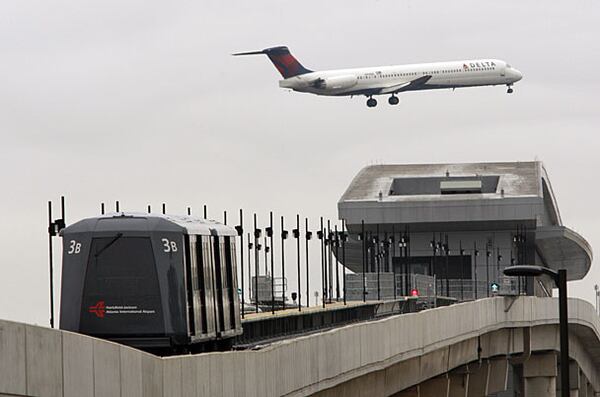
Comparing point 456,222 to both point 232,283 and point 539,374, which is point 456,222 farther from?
point 232,283

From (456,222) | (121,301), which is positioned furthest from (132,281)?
(456,222)

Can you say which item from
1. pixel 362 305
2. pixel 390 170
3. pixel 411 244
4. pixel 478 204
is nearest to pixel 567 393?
pixel 362 305

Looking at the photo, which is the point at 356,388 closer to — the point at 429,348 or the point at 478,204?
the point at 429,348

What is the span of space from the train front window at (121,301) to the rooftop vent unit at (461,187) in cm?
12991

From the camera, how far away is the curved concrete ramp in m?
18.5

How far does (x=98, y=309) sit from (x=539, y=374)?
212 feet

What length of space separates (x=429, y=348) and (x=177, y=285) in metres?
19.5

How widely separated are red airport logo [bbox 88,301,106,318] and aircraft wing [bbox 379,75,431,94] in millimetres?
133586

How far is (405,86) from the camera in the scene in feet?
550

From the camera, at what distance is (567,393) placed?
2759 cm

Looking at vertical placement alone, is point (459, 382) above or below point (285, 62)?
below

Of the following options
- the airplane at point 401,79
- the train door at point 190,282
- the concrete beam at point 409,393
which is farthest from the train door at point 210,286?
the airplane at point 401,79

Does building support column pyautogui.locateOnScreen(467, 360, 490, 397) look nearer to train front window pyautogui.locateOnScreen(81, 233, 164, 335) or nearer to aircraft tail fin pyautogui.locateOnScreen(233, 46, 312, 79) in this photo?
train front window pyautogui.locateOnScreen(81, 233, 164, 335)

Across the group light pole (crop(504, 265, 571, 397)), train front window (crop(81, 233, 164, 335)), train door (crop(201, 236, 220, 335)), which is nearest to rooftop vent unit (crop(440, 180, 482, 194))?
train door (crop(201, 236, 220, 335))
